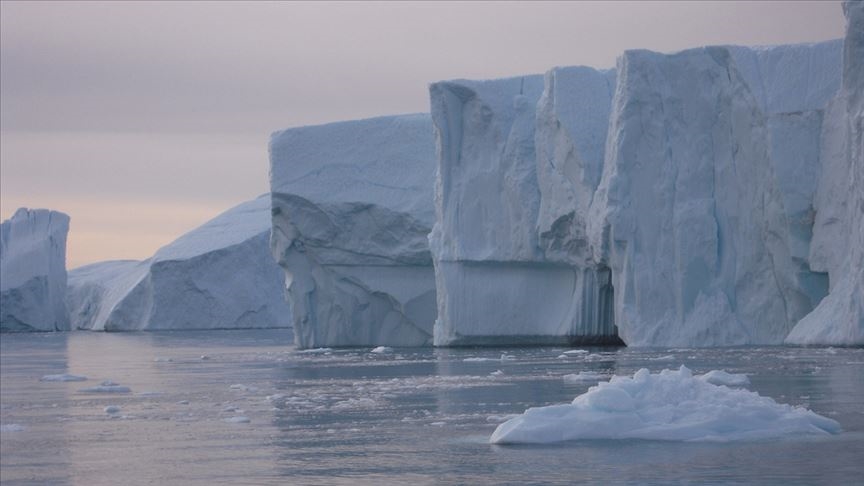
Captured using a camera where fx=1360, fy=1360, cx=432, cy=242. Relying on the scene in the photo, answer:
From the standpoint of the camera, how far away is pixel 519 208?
2512 cm

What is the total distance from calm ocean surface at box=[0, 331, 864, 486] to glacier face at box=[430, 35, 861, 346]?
2349 millimetres

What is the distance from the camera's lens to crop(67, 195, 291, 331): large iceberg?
4425 centimetres

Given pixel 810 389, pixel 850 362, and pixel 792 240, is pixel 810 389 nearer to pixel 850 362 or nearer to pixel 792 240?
pixel 850 362

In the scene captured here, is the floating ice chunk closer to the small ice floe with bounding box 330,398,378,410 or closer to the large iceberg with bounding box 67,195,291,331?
the small ice floe with bounding box 330,398,378,410

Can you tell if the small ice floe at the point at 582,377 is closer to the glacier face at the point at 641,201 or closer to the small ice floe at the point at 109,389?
the small ice floe at the point at 109,389

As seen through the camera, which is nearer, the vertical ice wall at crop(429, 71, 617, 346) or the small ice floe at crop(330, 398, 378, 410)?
the small ice floe at crop(330, 398, 378, 410)

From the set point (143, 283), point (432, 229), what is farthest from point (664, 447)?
point (143, 283)

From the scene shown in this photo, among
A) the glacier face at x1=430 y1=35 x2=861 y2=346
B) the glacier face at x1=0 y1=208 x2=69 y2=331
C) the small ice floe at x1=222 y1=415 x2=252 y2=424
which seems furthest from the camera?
the glacier face at x1=0 y1=208 x2=69 y2=331

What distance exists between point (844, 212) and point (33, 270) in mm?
36145

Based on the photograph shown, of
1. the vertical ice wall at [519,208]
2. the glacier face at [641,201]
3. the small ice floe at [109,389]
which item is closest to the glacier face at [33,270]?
the vertical ice wall at [519,208]

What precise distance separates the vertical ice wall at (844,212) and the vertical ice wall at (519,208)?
4.45 m

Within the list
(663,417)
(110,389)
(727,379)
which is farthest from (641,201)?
(663,417)

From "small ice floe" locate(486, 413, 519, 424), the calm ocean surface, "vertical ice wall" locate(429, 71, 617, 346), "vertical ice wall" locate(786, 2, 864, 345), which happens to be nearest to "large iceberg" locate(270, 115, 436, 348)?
"vertical ice wall" locate(429, 71, 617, 346)

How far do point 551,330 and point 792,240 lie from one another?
532 centimetres
